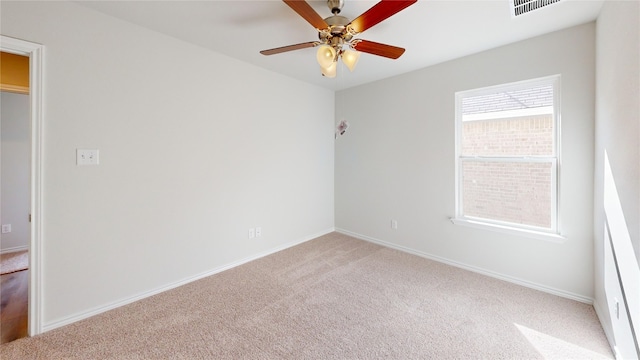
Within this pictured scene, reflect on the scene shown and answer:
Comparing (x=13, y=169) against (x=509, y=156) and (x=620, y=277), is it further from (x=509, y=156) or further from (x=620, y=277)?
(x=620, y=277)

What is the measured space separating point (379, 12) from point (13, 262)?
4.95 meters

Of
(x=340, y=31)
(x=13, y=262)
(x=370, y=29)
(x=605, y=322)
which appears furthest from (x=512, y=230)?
(x=13, y=262)

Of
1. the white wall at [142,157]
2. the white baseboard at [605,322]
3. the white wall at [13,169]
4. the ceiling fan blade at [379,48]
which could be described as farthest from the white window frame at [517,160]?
the white wall at [13,169]

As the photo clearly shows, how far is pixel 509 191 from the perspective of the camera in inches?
101

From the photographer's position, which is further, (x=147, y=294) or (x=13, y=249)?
(x=13, y=249)

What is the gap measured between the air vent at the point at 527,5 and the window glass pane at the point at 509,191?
1.37 metres

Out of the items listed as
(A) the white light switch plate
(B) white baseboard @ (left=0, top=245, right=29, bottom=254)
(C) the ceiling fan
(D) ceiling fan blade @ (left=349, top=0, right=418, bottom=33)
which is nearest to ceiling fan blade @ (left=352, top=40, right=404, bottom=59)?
(C) the ceiling fan

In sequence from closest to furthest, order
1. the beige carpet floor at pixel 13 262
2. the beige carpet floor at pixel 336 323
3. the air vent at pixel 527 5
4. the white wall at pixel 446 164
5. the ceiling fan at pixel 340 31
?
the ceiling fan at pixel 340 31 → the beige carpet floor at pixel 336 323 → the air vent at pixel 527 5 → the white wall at pixel 446 164 → the beige carpet floor at pixel 13 262

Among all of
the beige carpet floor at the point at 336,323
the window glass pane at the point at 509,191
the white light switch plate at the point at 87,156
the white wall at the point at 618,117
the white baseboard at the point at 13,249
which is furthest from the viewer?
the white baseboard at the point at 13,249

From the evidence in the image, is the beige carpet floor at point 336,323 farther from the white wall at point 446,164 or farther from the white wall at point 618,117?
the white wall at point 618,117

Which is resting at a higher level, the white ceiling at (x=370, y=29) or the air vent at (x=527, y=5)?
the white ceiling at (x=370, y=29)

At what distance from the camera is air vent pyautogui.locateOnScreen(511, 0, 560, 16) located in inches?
69.8

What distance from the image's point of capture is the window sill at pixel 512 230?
2.27 m

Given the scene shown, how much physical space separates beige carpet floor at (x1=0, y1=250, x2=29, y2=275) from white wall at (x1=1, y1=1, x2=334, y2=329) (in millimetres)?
1772
